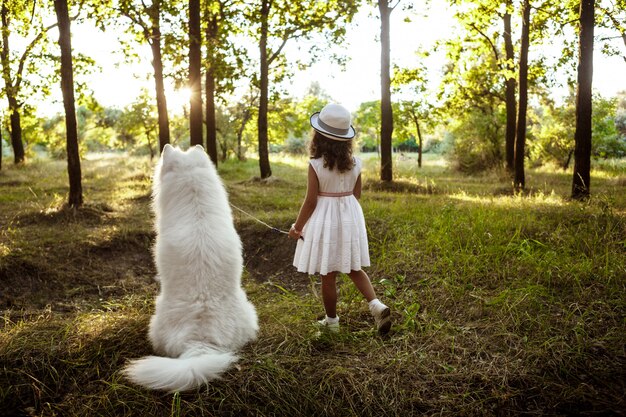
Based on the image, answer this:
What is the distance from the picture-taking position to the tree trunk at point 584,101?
8.02 m

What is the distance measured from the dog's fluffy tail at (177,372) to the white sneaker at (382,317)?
1.52 meters

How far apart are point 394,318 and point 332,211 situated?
1388 mm

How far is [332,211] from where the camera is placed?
3922 millimetres

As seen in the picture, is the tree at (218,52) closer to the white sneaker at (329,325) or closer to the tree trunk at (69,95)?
the tree trunk at (69,95)

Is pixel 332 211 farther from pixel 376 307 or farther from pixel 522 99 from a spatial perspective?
pixel 522 99

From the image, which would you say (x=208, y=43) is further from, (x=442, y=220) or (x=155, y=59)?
(x=442, y=220)

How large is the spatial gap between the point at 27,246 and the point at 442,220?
6340 mm

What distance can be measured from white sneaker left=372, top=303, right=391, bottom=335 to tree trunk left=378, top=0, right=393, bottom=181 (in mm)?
9813

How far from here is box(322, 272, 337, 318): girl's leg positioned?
→ 3984mm

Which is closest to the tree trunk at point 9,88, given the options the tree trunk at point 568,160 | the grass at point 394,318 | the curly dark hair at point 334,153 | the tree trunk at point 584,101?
the grass at point 394,318

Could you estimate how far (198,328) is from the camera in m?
3.29

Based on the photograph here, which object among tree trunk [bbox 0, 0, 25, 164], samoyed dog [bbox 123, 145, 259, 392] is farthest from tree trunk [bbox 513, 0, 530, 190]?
tree trunk [bbox 0, 0, 25, 164]

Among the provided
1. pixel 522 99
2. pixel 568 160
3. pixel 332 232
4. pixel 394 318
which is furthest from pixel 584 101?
pixel 568 160

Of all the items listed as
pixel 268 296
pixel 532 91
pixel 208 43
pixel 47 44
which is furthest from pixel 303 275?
pixel 532 91
